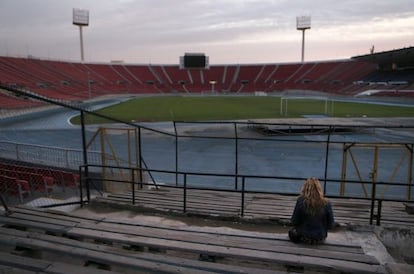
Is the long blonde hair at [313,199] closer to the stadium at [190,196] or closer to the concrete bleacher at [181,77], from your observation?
the stadium at [190,196]

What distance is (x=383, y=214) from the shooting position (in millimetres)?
6645

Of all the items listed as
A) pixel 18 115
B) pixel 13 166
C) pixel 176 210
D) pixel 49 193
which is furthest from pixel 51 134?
pixel 176 210

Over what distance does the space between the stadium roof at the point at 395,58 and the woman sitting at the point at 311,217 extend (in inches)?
2387

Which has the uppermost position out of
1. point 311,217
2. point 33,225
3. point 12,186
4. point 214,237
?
point 311,217

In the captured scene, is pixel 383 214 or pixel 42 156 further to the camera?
pixel 42 156

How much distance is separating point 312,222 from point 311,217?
69 millimetres

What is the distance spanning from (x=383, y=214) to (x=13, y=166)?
1155 centimetres

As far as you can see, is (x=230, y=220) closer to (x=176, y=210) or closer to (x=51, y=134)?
(x=176, y=210)

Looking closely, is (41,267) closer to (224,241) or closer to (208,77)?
(224,241)

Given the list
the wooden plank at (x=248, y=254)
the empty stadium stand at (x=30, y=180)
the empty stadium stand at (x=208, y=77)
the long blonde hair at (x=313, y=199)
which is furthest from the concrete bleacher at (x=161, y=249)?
the empty stadium stand at (x=208, y=77)

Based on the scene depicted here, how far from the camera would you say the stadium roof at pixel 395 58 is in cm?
5914

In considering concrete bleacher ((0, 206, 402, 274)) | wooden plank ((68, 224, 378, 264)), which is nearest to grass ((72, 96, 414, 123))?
concrete bleacher ((0, 206, 402, 274))

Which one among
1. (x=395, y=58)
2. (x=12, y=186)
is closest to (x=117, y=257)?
(x=12, y=186)

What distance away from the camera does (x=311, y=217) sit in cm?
457
